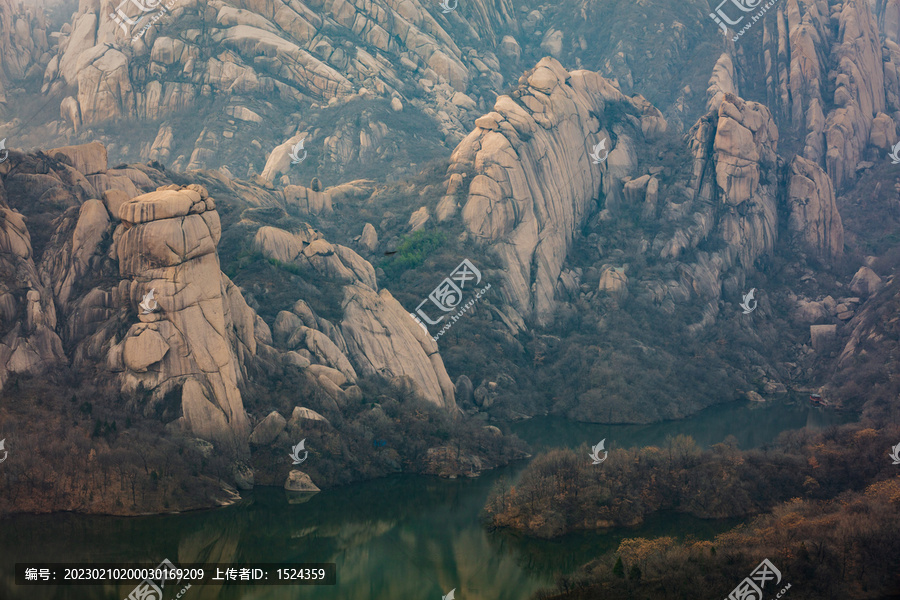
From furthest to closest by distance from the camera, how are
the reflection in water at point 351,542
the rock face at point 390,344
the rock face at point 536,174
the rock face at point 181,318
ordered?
1. the rock face at point 536,174
2. the rock face at point 390,344
3. the rock face at point 181,318
4. the reflection in water at point 351,542

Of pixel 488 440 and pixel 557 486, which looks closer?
pixel 557 486

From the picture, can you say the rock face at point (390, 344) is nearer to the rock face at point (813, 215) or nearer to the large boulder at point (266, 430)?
the large boulder at point (266, 430)

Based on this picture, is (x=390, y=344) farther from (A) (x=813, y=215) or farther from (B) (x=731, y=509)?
(A) (x=813, y=215)

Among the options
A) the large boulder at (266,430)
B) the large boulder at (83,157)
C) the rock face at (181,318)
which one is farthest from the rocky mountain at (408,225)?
the large boulder at (266,430)

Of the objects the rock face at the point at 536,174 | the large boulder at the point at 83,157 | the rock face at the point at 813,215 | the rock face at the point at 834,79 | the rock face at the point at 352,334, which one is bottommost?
the rock face at the point at 352,334

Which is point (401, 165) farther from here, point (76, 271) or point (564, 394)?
point (76, 271)

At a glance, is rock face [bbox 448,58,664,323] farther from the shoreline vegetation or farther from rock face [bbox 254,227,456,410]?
the shoreline vegetation

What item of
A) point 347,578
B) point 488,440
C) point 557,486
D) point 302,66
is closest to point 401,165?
point 302,66
